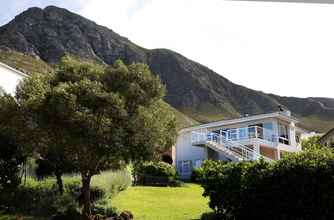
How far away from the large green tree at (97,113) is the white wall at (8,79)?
8993mm

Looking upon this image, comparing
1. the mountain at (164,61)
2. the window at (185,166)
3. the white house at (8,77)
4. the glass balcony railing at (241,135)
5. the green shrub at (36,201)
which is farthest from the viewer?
the mountain at (164,61)

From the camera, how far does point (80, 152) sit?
569 inches

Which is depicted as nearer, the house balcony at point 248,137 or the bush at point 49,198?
the bush at point 49,198

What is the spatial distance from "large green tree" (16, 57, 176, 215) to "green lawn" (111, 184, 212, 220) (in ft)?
8.05

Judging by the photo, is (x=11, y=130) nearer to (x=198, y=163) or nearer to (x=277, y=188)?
(x=277, y=188)

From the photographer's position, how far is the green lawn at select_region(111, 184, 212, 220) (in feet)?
54.7

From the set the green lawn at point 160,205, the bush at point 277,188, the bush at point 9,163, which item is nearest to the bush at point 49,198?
the bush at point 9,163

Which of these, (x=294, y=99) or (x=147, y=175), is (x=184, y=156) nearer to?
(x=147, y=175)

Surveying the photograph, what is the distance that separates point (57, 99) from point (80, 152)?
1811 mm

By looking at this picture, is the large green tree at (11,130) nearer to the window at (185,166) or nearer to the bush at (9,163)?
the bush at (9,163)

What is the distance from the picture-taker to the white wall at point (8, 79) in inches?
955

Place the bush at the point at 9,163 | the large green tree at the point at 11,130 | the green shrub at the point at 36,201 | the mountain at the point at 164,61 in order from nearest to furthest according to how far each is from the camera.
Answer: the large green tree at the point at 11,130, the green shrub at the point at 36,201, the bush at the point at 9,163, the mountain at the point at 164,61

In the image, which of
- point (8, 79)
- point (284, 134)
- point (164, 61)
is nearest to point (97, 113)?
point (8, 79)

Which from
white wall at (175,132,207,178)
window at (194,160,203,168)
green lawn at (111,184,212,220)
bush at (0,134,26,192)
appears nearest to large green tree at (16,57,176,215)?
green lawn at (111,184,212,220)
